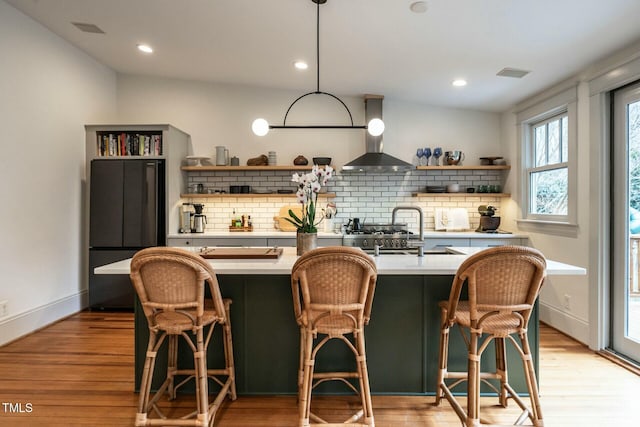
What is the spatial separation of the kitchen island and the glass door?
1.31 metres

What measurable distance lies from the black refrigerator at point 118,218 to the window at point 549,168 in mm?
4341

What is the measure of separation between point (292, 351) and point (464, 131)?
154 inches

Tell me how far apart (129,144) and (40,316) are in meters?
2.07

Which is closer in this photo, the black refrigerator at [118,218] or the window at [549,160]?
the window at [549,160]

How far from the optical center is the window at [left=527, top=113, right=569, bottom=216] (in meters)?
3.81

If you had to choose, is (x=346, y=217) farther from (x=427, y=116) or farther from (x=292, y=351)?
(x=292, y=351)

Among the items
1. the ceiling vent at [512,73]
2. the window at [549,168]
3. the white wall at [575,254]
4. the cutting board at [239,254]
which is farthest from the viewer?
the window at [549,168]

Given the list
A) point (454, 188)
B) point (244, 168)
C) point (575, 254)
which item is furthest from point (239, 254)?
point (454, 188)

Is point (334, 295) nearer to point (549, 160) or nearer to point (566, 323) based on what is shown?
point (566, 323)

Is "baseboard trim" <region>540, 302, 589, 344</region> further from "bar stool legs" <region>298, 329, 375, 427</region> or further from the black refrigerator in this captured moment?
the black refrigerator

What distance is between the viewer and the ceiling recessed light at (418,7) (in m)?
Answer: 2.58

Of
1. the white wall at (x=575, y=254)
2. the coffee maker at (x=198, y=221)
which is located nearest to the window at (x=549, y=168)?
the white wall at (x=575, y=254)

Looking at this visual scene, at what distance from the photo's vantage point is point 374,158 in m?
4.62

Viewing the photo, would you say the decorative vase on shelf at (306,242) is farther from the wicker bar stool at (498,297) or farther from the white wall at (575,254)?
the white wall at (575,254)
